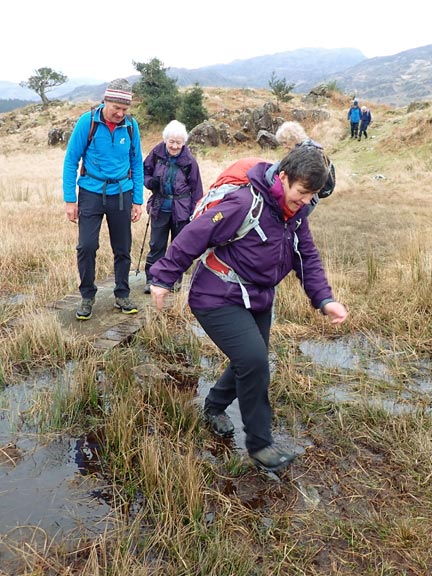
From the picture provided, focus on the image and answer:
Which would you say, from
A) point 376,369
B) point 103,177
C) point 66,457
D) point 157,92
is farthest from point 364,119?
point 66,457

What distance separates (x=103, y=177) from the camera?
4367 millimetres

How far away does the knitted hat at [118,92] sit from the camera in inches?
158

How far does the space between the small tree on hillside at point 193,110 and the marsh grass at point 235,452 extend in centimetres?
2438

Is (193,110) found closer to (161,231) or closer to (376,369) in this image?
(161,231)

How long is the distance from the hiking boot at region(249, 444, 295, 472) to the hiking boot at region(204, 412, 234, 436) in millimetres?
364

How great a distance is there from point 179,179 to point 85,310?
1.77m

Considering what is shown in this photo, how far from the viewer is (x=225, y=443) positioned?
10.1 feet

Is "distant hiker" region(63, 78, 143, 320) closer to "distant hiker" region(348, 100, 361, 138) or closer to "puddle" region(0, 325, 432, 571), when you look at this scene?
"puddle" region(0, 325, 432, 571)

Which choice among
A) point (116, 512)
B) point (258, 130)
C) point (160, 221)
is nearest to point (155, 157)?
point (160, 221)

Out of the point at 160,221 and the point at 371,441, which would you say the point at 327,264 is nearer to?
the point at 160,221

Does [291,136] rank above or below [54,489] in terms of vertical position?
above

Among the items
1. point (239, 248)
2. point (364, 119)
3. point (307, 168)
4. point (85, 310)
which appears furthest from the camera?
point (364, 119)

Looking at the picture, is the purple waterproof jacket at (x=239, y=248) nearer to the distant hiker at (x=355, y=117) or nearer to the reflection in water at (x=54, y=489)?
the reflection in water at (x=54, y=489)

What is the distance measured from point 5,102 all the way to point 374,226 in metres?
203
